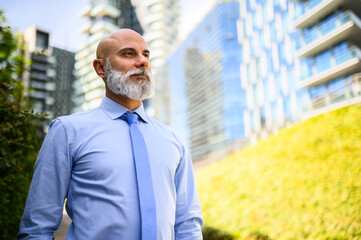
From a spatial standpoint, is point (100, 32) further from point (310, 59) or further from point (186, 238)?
point (186, 238)

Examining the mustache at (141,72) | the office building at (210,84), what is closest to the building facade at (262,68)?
the office building at (210,84)

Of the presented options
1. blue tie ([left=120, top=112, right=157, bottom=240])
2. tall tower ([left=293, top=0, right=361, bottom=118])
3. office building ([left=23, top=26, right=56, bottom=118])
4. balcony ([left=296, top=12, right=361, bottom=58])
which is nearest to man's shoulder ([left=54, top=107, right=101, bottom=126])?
blue tie ([left=120, top=112, right=157, bottom=240])

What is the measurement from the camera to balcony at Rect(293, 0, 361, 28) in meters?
20.8

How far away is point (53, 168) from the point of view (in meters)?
1.53

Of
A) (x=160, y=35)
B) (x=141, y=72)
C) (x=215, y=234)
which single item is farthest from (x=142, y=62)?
(x=160, y=35)

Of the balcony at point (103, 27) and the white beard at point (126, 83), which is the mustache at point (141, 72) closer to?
the white beard at point (126, 83)

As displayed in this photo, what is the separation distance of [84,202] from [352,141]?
337 inches

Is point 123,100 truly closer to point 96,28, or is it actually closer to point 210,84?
point 210,84

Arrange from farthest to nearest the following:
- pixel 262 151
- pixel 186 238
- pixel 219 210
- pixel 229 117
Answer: pixel 229 117, pixel 262 151, pixel 219 210, pixel 186 238

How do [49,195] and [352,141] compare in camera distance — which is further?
[352,141]

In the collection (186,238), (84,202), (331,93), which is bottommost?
(186,238)

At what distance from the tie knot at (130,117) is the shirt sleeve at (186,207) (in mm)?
434

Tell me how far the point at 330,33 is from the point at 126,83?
77.1ft

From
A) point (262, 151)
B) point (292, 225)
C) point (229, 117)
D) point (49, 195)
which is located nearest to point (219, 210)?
point (292, 225)
